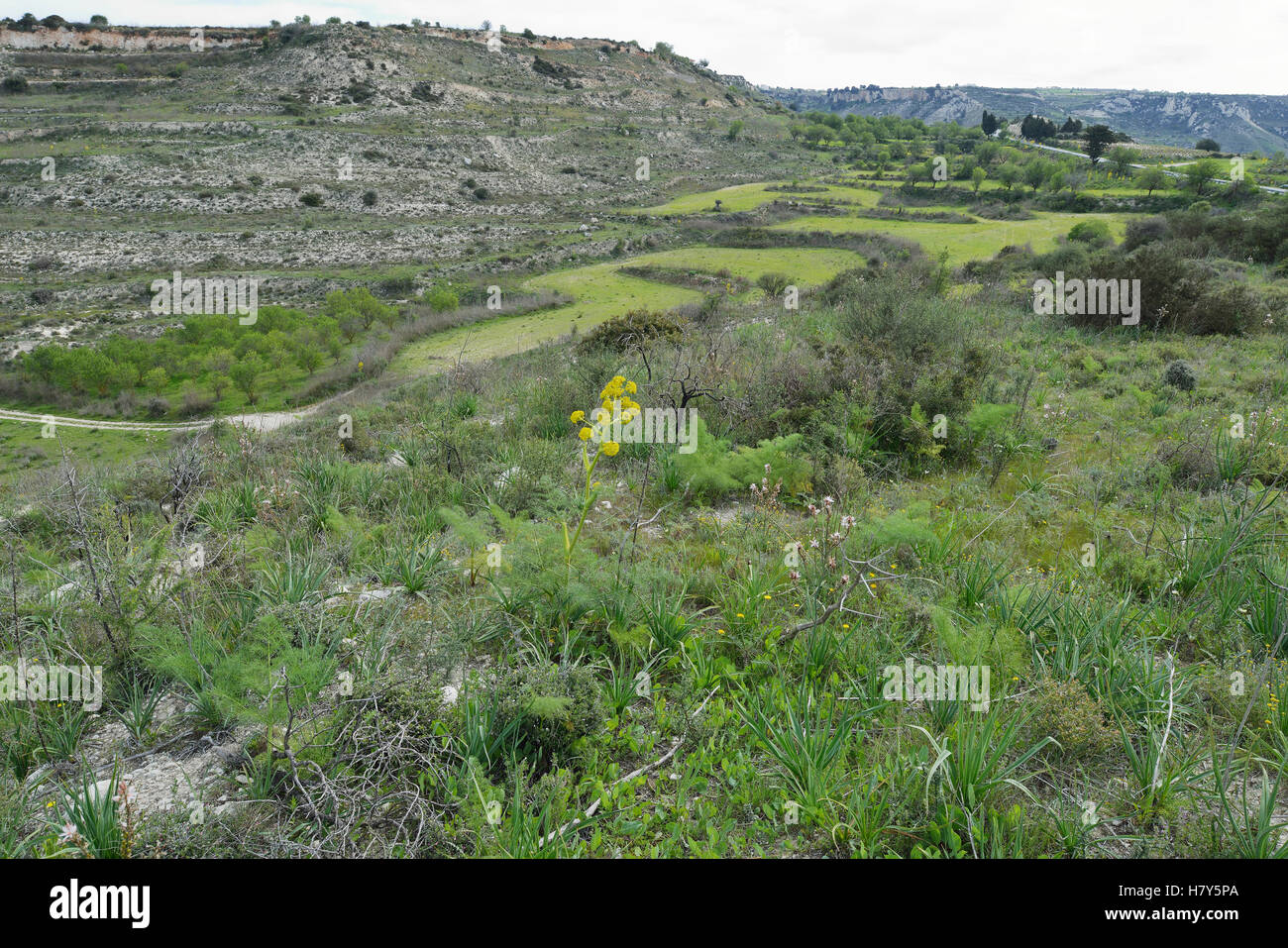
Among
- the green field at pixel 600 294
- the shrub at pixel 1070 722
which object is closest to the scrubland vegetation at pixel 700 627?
the shrub at pixel 1070 722

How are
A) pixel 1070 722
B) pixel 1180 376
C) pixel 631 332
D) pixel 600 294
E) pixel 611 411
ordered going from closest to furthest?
1. pixel 1070 722
2. pixel 611 411
3. pixel 1180 376
4. pixel 631 332
5. pixel 600 294

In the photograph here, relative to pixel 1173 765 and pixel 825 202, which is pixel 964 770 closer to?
pixel 1173 765

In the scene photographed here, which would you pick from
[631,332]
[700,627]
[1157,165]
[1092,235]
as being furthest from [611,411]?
[1157,165]

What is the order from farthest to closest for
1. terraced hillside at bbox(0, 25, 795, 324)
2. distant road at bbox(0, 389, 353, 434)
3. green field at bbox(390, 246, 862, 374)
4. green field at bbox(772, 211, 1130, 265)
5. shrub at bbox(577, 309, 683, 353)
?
terraced hillside at bbox(0, 25, 795, 324) < green field at bbox(772, 211, 1130, 265) < green field at bbox(390, 246, 862, 374) < distant road at bbox(0, 389, 353, 434) < shrub at bbox(577, 309, 683, 353)

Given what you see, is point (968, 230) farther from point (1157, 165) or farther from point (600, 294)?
point (1157, 165)

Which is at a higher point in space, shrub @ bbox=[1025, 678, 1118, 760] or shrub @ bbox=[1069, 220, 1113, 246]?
shrub @ bbox=[1069, 220, 1113, 246]

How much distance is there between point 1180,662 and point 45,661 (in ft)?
20.5

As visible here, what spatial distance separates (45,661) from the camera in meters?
3.39

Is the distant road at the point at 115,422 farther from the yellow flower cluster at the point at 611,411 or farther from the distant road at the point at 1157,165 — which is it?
the distant road at the point at 1157,165

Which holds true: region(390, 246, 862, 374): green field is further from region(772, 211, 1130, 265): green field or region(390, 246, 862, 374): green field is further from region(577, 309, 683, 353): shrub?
region(577, 309, 683, 353): shrub

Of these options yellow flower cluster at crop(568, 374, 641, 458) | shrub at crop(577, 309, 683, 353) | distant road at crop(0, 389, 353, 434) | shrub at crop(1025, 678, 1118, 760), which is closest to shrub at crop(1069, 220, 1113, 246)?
shrub at crop(577, 309, 683, 353)

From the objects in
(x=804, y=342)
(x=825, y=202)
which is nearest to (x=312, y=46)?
(x=825, y=202)

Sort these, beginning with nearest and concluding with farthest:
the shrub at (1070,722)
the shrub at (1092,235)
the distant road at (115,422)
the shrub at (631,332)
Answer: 1. the shrub at (1070,722)
2. the shrub at (631,332)
3. the shrub at (1092,235)
4. the distant road at (115,422)

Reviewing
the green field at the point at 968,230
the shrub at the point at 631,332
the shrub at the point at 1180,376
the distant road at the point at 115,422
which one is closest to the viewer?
the shrub at the point at 1180,376
